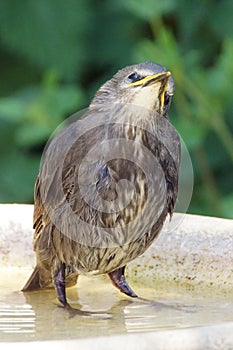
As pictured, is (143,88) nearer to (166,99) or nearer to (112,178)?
(166,99)

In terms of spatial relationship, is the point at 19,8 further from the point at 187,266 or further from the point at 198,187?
the point at 187,266

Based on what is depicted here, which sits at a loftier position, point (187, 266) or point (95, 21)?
point (95, 21)

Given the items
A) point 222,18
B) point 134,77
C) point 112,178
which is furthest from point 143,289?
point 222,18

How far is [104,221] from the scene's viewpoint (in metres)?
3.04

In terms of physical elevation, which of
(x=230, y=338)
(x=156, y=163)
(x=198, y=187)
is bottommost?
(x=198, y=187)

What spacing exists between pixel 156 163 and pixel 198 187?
2482mm

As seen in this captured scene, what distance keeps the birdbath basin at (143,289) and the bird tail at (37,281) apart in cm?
2

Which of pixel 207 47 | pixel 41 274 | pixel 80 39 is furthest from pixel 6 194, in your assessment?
pixel 41 274

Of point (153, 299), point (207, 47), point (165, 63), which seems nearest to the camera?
point (153, 299)

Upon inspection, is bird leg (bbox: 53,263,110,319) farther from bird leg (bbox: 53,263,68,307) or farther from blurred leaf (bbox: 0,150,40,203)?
blurred leaf (bbox: 0,150,40,203)

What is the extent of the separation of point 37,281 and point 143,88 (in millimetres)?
700

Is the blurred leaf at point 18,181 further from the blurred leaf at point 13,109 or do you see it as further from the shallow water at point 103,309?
the shallow water at point 103,309

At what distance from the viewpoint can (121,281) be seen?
3.32 metres

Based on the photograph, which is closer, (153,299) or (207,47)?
(153,299)
